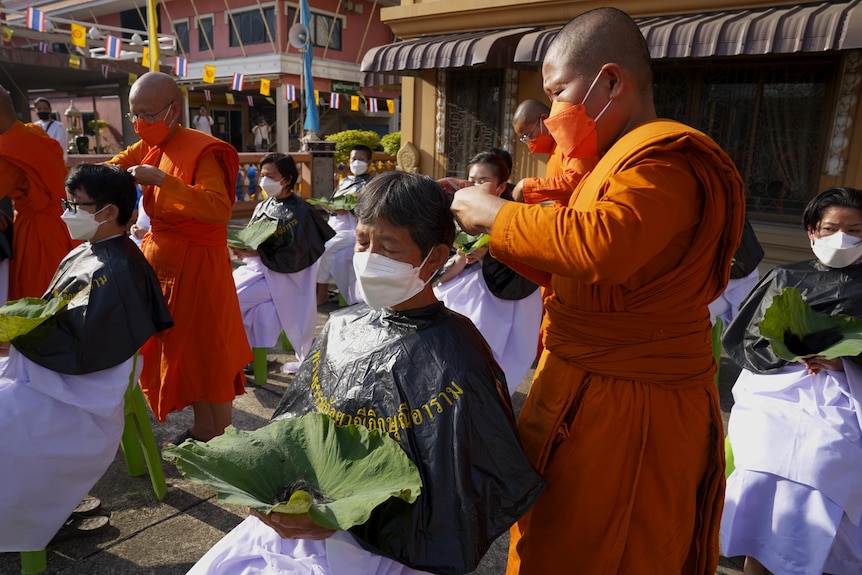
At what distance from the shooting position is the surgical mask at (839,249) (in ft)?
9.02

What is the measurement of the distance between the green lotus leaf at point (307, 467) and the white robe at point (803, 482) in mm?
1725

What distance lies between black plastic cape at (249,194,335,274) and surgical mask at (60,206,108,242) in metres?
1.97

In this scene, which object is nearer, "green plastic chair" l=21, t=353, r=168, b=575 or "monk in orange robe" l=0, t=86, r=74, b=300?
"green plastic chair" l=21, t=353, r=168, b=575

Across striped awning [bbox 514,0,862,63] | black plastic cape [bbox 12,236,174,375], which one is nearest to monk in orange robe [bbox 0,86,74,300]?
black plastic cape [bbox 12,236,174,375]

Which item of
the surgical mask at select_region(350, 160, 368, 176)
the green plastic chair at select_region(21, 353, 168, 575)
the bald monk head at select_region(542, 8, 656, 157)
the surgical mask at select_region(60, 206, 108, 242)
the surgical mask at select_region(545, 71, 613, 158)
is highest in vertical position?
the bald monk head at select_region(542, 8, 656, 157)

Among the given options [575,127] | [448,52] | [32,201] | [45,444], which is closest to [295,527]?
[575,127]

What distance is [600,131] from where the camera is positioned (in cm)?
152

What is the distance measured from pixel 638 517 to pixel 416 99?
889 centimetres

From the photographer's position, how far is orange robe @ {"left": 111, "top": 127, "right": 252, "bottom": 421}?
10.5 ft

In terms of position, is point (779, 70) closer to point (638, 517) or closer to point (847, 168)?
point (847, 168)

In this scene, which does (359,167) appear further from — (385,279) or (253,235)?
(385,279)

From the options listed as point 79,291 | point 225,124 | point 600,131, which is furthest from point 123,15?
point 600,131

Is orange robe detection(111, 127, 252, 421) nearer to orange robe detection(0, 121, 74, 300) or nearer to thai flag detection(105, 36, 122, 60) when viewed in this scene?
orange robe detection(0, 121, 74, 300)

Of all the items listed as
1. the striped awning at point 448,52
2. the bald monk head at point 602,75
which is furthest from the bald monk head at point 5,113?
the striped awning at point 448,52
